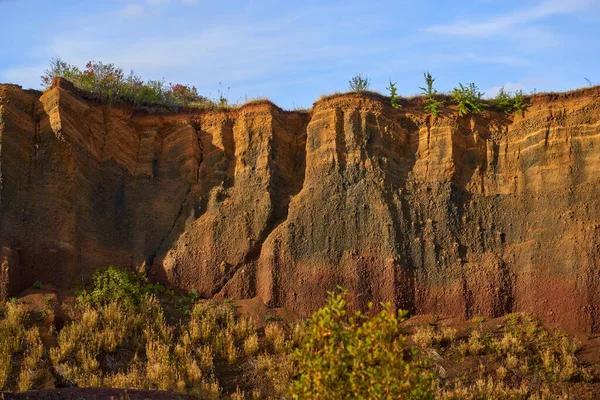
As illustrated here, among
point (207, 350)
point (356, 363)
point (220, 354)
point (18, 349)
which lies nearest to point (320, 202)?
point (220, 354)

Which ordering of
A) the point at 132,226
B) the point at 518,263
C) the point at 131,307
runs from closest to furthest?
the point at 131,307 → the point at 518,263 → the point at 132,226

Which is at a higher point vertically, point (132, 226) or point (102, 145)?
point (102, 145)

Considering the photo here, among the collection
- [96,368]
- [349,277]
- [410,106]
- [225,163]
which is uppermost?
[410,106]

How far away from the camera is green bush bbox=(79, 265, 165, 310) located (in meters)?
19.9

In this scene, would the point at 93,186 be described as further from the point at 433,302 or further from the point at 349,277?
the point at 433,302

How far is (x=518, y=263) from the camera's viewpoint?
68.6ft

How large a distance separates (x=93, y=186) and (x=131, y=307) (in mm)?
4498

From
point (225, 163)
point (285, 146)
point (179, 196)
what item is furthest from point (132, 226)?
point (285, 146)

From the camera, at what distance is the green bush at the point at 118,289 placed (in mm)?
19906

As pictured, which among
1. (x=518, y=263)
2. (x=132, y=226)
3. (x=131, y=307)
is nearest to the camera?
(x=131, y=307)

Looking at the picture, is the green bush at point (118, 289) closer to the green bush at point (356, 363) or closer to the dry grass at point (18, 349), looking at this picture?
the dry grass at point (18, 349)

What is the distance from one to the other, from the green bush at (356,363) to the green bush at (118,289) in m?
10.3

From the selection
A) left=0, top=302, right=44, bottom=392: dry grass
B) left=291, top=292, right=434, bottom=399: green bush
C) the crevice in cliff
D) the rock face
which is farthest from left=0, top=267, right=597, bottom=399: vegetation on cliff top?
left=291, top=292, right=434, bottom=399: green bush

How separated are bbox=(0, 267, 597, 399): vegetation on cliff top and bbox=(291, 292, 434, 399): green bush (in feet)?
18.5
